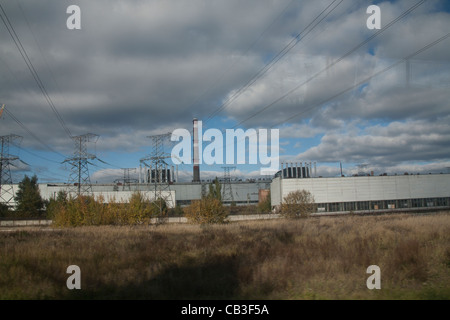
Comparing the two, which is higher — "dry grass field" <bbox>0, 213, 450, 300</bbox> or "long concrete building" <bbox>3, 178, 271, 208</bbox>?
"long concrete building" <bbox>3, 178, 271, 208</bbox>

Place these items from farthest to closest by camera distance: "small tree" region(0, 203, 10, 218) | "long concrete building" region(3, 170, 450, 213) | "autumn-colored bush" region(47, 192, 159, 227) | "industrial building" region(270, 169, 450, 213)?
"industrial building" region(270, 169, 450, 213) < "long concrete building" region(3, 170, 450, 213) < "small tree" region(0, 203, 10, 218) < "autumn-colored bush" region(47, 192, 159, 227)

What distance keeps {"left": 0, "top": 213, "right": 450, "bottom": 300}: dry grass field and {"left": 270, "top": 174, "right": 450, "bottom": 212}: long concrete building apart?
68599mm

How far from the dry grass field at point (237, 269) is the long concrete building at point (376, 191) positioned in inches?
2701

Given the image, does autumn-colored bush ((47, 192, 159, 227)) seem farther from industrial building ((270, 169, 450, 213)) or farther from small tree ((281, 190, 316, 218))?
industrial building ((270, 169, 450, 213))

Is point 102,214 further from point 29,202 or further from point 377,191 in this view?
point 377,191

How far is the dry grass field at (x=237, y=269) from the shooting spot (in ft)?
30.1

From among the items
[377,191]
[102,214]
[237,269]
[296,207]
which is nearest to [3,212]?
[102,214]

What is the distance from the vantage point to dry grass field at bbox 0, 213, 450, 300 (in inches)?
362

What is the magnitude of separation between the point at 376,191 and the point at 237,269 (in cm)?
8144

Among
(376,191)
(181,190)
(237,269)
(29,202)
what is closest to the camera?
(237,269)

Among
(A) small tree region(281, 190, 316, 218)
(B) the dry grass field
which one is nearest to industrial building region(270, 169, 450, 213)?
(A) small tree region(281, 190, 316, 218)

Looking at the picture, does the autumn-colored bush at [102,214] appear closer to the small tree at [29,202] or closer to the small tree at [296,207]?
the small tree at [296,207]

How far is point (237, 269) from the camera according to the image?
11148 millimetres
